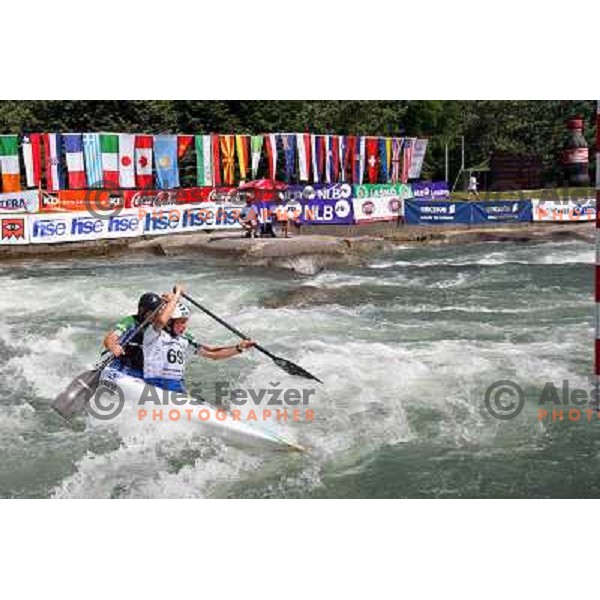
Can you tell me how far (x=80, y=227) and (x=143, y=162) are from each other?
1.68m

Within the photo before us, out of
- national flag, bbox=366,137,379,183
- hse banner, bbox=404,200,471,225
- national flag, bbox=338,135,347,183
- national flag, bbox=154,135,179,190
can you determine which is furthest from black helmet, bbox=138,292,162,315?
national flag, bbox=366,137,379,183

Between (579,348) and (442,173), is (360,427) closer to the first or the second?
(579,348)

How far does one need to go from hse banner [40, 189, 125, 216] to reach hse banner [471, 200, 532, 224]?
7397mm

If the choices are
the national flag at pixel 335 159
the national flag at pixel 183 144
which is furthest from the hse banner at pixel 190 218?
the national flag at pixel 335 159

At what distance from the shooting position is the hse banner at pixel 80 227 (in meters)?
14.2

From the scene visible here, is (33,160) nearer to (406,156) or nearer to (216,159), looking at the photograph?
(216,159)

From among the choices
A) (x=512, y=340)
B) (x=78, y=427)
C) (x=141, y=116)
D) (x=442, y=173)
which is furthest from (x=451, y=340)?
(x=442, y=173)

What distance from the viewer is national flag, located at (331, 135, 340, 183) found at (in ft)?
55.7

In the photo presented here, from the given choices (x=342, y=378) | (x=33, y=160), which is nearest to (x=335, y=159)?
(x=33, y=160)

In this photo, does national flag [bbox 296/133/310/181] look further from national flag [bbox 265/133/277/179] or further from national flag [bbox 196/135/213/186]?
national flag [bbox 196/135/213/186]

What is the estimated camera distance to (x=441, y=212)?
17422 mm

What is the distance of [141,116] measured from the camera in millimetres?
12859

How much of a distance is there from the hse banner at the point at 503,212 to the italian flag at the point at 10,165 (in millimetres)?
9085

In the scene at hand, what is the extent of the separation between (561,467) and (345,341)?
3.06 meters
